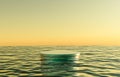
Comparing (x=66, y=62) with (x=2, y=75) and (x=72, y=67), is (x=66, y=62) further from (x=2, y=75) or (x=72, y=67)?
(x=2, y=75)

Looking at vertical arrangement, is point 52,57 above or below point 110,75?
above

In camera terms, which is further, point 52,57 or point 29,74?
point 29,74

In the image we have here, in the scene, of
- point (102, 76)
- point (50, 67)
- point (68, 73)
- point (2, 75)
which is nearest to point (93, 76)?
point (102, 76)

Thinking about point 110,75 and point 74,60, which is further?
point 110,75

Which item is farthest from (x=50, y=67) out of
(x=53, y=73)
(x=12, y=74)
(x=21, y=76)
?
(x=12, y=74)

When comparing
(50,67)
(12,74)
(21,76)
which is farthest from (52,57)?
(12,74)

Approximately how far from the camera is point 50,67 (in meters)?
16.4

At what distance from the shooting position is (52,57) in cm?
1684

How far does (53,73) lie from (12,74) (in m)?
5.74

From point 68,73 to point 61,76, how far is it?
18.7 inches

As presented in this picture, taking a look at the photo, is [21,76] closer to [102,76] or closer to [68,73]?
[68,73]

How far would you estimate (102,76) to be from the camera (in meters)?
20.4

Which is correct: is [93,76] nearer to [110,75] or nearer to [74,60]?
[110,75]

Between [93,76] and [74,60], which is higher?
[74,60]
